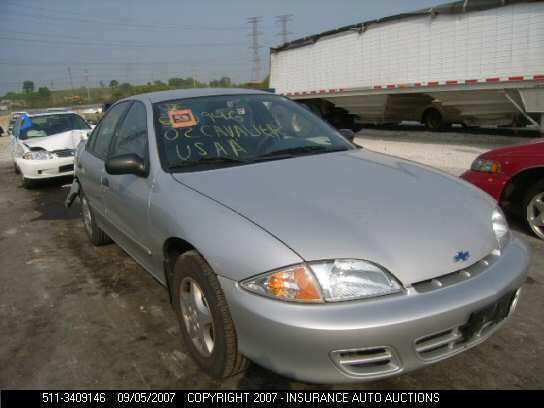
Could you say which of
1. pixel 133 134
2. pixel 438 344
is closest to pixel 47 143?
pixel 133 134

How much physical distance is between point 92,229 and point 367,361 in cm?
355

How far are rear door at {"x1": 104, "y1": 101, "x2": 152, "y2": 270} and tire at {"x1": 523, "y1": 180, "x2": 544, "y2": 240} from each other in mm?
3633

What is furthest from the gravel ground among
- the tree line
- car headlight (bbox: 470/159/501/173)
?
the tree line

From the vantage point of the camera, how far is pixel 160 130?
297 cm

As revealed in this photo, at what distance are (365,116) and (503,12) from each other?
5.89 metres

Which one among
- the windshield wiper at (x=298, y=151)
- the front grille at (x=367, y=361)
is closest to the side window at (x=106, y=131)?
the windshield wiper at (x=298, y=151)

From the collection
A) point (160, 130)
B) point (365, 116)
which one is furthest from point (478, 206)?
point (365, 116)

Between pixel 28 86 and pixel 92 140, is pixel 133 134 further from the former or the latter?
pixel 28 86

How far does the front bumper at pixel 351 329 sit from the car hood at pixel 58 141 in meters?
7.92

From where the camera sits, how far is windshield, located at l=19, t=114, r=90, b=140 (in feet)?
30.2

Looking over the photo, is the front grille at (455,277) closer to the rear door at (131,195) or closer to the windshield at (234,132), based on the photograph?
the windshield at (234,132)

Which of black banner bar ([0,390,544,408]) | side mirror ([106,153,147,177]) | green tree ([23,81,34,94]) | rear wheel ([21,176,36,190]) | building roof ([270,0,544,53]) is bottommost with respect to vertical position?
black banner bar ([0,390,544,408])

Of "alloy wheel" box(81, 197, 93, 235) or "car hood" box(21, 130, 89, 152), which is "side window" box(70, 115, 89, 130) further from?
"alloy wheel" box(81, 197, 93, 235)

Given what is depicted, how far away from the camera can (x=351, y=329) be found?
1739mm
